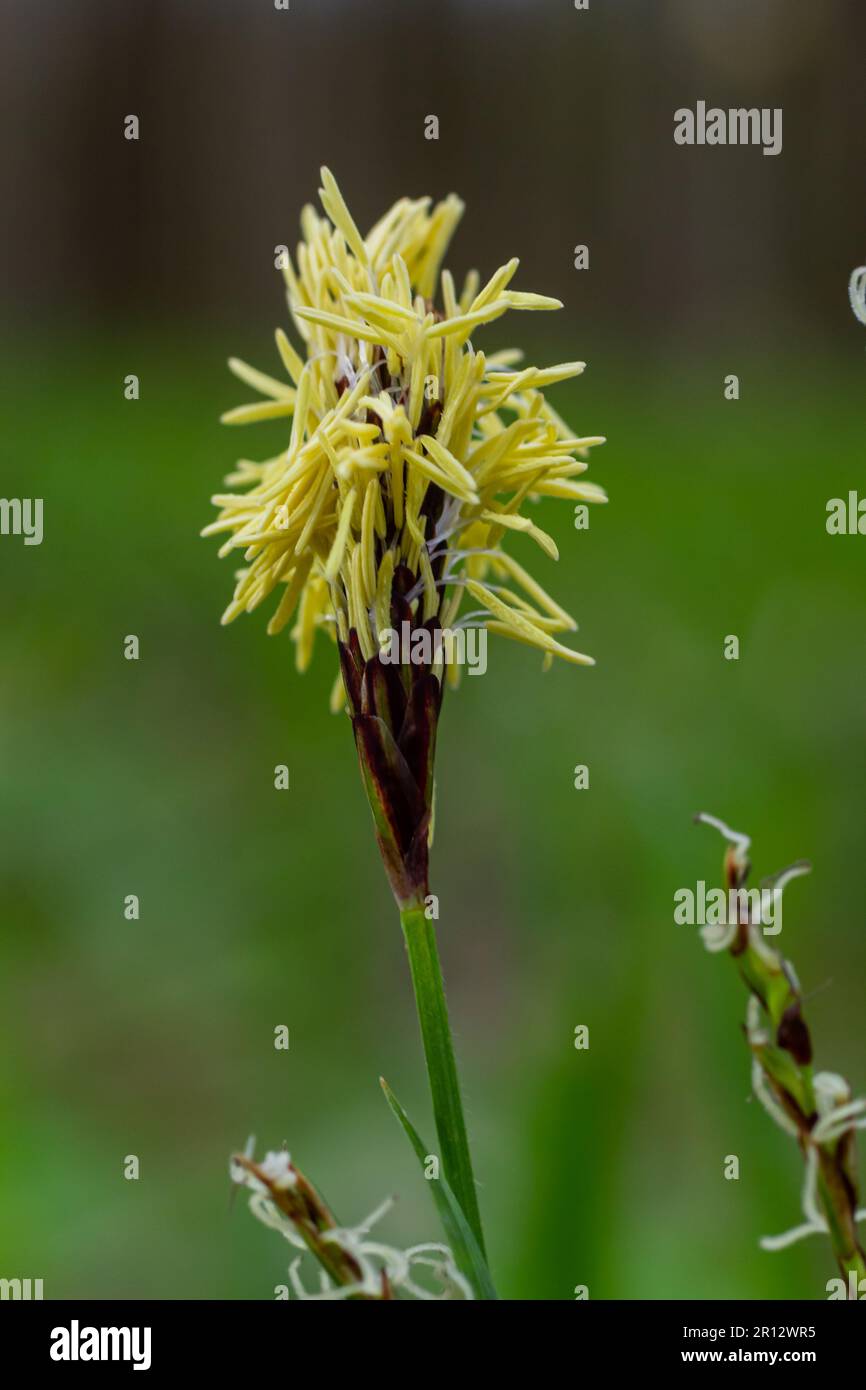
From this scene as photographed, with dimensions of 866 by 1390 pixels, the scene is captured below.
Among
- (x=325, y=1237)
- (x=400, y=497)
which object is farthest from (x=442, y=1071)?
(x=400, y=497)

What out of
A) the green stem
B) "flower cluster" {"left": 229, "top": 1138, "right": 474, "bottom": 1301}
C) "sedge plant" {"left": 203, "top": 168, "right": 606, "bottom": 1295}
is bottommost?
"flower cluster" {"left": 229, "top": 1138, "right": 474, "bottom": 1301}

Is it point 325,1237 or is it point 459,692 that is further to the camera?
point 459,692

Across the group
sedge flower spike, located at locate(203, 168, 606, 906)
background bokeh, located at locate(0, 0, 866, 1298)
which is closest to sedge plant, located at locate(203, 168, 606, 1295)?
sedge flower spike, located at locate(203, 168, 606, 906)

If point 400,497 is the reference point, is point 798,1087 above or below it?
below

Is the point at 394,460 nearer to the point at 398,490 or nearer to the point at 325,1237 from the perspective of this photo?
the point at 398,490

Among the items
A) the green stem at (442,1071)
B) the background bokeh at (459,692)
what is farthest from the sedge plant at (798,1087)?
the background bokeh at (459,692)

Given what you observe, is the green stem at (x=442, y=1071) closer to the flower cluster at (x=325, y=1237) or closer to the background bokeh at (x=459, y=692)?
the flower cluster at (x=325, y=1237)

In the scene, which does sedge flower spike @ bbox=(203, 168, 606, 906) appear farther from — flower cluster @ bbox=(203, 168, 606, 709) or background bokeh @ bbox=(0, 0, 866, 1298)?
background bokeh @ bbox=(0, 0, 866, 1298)

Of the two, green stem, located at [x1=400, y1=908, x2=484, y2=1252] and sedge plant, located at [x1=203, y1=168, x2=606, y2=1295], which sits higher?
sedge plant, located at [x1=203, y1=168, x2=606, y2=1295]
